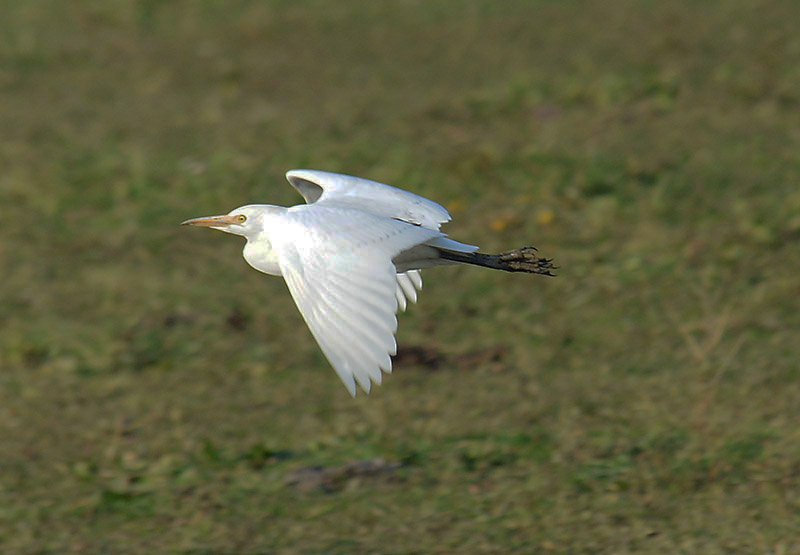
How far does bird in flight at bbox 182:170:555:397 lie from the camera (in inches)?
125

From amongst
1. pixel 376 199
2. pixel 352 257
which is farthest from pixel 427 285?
pixel 352 257

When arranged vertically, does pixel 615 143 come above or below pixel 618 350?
above

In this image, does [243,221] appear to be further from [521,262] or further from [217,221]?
[521,262]

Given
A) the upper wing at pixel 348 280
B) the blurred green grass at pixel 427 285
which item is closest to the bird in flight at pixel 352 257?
the upper wing at pixel 348 280

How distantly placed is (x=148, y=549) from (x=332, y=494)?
716 millimetres

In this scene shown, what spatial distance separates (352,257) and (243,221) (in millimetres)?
679

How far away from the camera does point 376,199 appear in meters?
4.29

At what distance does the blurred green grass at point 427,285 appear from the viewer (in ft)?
14.4

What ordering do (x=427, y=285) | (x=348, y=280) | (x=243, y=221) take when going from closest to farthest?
(x=348, y=280)
(x=243, y=221)
(x=427, y=285)

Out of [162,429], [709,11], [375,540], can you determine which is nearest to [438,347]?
[162,429]

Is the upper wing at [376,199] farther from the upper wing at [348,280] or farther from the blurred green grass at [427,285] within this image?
the blurred green grass at [427,285]

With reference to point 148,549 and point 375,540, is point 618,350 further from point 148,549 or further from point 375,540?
point 148,549

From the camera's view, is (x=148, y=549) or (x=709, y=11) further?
(x=709, y=11)

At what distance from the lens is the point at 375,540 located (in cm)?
411
